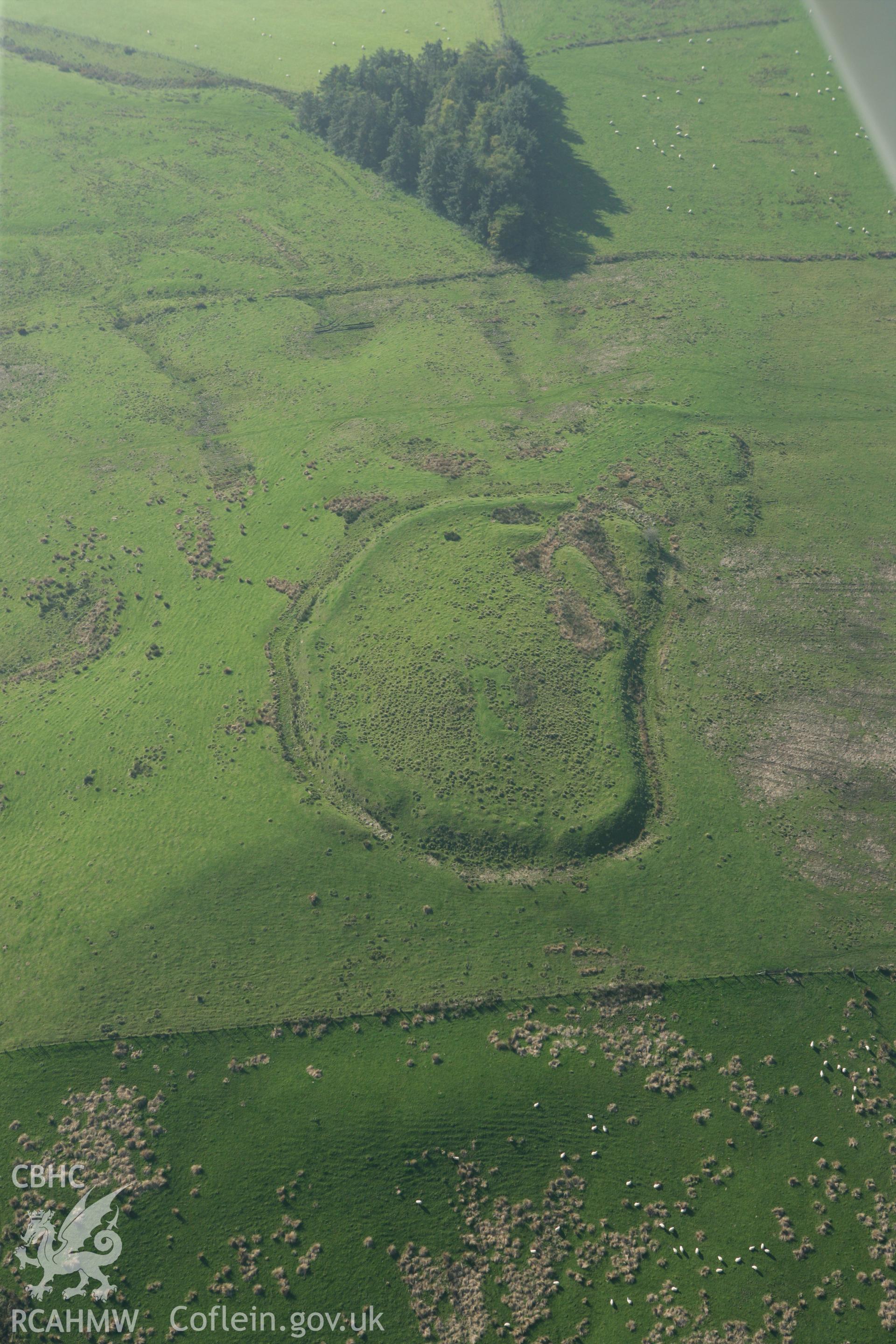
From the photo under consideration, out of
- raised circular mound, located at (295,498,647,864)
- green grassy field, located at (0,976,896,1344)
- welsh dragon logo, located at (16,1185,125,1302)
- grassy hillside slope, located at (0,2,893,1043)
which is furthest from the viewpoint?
raised circular mound, located at (295,498,647,864)

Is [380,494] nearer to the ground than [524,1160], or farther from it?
farther from it

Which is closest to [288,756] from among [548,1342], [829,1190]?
[548,1342]

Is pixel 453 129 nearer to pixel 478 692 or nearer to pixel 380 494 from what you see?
pixel 380 494

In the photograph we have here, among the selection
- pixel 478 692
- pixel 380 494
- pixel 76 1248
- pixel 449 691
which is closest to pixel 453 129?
pixel 380 494

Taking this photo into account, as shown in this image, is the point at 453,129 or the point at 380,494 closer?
the point at 380,494

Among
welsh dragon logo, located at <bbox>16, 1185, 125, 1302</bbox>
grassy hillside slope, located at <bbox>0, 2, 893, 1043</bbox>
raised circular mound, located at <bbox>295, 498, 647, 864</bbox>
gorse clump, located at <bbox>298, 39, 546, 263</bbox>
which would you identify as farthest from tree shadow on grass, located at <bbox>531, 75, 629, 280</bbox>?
welsh dragon logo, located at <bbox>16, 1185, 125, 1302</bbox>

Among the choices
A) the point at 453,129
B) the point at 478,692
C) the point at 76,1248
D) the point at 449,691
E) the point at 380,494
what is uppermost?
the point at 453,129

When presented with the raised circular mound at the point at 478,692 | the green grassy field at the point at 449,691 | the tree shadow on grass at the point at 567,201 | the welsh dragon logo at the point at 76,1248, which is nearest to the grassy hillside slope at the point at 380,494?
the green grassy field at the point at 449,691

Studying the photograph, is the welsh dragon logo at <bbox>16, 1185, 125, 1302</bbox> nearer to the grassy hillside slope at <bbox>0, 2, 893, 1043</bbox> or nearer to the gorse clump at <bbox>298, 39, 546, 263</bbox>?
the grassy hillside slope at <bbox>0, 2, 893, 1043</bbox>
